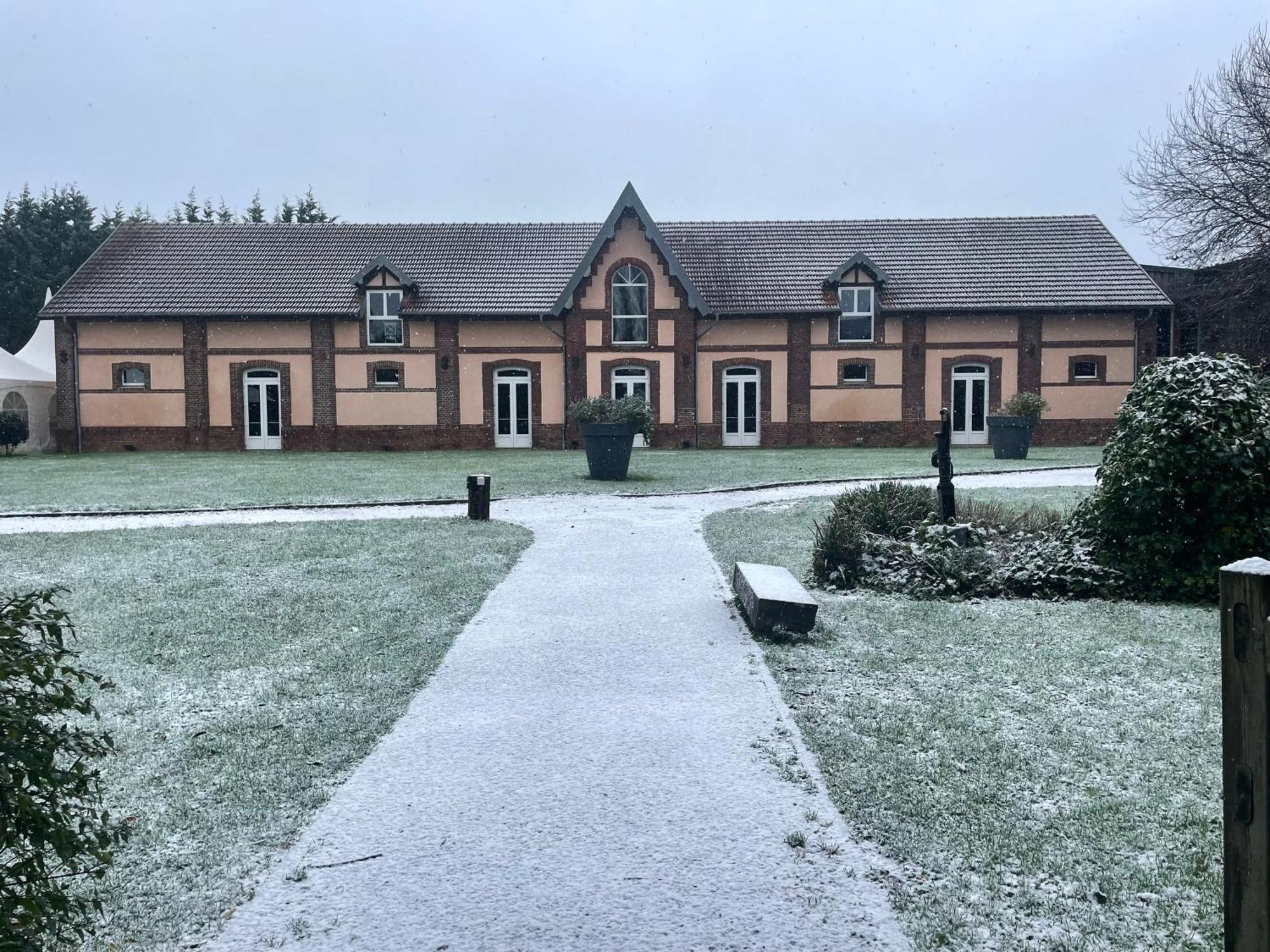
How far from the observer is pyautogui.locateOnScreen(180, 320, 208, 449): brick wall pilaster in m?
29.6

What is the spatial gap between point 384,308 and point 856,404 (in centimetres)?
1431

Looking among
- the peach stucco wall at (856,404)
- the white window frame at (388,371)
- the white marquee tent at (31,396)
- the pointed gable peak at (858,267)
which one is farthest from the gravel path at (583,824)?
the white marquee tent at (31,396)

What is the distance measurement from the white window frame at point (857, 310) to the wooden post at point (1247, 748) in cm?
2876

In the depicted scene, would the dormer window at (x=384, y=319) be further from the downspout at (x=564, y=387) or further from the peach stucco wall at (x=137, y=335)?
the peach stucco wall at (x=137, y=335)

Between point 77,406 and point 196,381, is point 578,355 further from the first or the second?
point 77,406

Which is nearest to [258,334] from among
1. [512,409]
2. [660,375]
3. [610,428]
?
[512,409]

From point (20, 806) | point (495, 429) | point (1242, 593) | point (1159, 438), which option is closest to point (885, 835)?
point (1242, 593)

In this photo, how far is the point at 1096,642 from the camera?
605 centimetres

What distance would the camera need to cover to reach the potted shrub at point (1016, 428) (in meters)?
22.3

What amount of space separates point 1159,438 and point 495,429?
24202mm

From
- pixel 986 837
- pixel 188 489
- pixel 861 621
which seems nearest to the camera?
pixel 986 837

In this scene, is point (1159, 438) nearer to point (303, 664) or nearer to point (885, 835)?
point (885, 835)

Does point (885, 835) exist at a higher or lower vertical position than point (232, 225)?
lower

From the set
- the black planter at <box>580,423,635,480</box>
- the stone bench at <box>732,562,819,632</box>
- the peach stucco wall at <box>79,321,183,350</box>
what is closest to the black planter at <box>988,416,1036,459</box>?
the black planter at <box>580,423,635,480</box>
